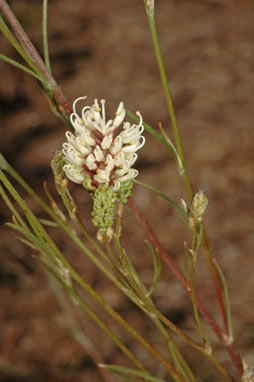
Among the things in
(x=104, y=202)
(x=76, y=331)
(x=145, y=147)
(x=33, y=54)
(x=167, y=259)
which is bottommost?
(x=76, y=331)

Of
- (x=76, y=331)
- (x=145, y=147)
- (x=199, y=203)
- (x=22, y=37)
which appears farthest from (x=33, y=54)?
(x=145, y=147)

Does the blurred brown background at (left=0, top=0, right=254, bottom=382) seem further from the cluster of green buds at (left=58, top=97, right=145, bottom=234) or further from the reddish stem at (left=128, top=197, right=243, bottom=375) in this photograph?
the cluster of green buds at (left=58, top=97, right=145, bottom=234)

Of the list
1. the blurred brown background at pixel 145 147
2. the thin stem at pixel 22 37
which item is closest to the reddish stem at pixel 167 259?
the thin stem at pixel 22 37

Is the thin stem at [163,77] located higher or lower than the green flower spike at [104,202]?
higher

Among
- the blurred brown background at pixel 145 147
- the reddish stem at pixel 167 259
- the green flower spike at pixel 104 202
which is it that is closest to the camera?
the green flower spike at pixel 104 202

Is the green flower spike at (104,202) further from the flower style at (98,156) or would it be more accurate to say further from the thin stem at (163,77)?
the thin stem at (163,77)

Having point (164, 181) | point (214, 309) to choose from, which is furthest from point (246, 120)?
point (214, 309)

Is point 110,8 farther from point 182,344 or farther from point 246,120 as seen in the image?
point 182,344

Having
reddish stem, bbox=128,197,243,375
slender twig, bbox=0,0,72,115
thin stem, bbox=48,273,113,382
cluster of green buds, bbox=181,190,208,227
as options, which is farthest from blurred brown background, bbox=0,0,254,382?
slender twig, bbox=0,0,72,115

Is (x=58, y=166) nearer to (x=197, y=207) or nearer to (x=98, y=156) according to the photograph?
(x=98, y=156)
